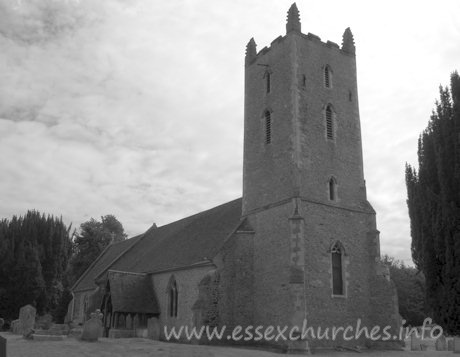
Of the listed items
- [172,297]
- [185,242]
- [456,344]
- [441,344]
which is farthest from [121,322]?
[456,344]

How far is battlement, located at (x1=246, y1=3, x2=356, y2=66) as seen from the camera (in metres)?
24.8

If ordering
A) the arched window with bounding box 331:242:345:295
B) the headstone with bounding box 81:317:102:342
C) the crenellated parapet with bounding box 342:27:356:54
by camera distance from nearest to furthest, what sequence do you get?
the headstone with bounding box 81:317:102:342
the arched window with bounding box 331:242:345:295
the crenellated parapet with bounding box 342:27:356:54

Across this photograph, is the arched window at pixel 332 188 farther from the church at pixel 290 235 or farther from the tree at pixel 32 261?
the tree at pixel 32 261

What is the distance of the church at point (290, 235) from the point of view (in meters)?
21.2

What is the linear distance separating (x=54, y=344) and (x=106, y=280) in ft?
36.3

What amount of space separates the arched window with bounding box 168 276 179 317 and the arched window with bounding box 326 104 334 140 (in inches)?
461

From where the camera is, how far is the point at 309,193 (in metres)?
22.3

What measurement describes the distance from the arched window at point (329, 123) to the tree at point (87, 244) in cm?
3211

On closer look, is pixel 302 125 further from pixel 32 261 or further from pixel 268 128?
pixel 32 261

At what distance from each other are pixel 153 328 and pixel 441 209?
665 inches

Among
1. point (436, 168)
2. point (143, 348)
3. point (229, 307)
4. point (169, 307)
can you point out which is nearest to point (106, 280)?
point (169, 307)

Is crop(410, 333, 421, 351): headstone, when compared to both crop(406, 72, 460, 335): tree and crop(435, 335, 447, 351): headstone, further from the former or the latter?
crop(406, 72, 460, 335): tree

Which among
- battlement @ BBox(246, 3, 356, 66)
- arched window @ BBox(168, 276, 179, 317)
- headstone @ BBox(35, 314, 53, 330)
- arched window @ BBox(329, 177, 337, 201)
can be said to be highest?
battlement @ BBox(246, 3, 356, 66)

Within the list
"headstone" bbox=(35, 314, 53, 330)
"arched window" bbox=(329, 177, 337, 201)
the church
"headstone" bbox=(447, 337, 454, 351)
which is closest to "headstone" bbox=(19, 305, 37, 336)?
"headstone" bbox=(35, 314, 53, 330)
